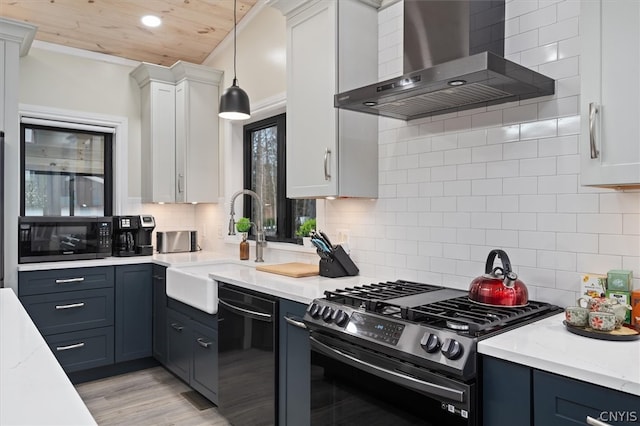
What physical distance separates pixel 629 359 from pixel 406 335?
65 cm

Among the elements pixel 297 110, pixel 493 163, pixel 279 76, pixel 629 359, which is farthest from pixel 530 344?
pixel 279 76

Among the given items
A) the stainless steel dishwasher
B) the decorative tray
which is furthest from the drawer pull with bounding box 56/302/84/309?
the decorative tray

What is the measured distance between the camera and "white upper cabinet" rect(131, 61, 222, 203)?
416 centimetres

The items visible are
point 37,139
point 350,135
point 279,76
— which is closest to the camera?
point 350,135

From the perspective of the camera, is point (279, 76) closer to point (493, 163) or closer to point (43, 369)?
point (493, 163)

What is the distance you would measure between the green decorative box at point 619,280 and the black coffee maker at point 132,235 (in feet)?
11.6

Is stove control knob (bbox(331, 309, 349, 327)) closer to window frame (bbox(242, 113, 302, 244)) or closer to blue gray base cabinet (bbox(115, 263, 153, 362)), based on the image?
window frame (bbox(242, 113, 302, 244))

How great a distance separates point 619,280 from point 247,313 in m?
1.75

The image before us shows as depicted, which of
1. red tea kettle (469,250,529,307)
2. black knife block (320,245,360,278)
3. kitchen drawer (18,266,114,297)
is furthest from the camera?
kitchen drawer (18,266,114,297)

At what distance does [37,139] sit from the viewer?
4.00 m

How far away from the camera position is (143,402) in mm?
3174

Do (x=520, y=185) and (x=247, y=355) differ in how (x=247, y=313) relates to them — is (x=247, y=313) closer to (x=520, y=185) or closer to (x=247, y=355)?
(x=247, y=355)

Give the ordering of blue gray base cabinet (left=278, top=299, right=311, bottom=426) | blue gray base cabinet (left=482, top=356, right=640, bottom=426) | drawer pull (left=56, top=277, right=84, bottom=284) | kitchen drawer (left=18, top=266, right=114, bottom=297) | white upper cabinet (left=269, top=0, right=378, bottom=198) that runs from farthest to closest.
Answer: drawer pull (left=56, top=277, right=84, bottom=284)
kitchen drawer (left=18, top=266, right=114, bottom=297)
white upper cabinet (left=269, top=0, right=378, bottom=198)
blue gray base cabinet (left=278, top=299, right=311, bottom=426)
blue gray base cabinet (left=482, top=356, right=640, bottom=426)

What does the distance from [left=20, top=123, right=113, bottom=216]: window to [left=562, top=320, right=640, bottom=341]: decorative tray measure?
13.4ft
